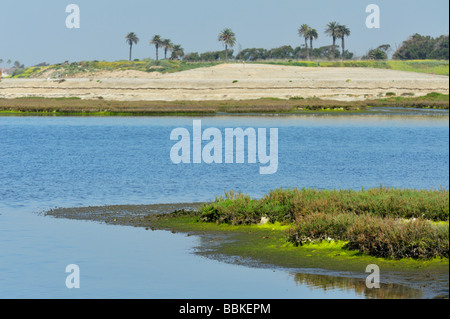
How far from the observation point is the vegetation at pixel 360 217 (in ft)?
55.9

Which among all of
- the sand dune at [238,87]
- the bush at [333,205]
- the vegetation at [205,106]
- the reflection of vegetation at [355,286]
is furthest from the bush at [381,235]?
the sand dune at [238,87]

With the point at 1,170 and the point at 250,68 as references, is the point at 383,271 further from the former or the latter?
the point at 250,68

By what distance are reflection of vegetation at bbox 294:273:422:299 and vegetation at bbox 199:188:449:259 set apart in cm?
165

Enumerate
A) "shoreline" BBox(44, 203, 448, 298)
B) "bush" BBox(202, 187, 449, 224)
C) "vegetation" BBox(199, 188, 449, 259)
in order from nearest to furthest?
1. "shoreline" BBox(44, 203, 448, 298)
2. "vegetation" BBox(199, 188, 449, 259)
3. "bush" BBox(202, 187, 449, 224)

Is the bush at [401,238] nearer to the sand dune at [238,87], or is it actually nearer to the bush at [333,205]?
the bush at [333,205]

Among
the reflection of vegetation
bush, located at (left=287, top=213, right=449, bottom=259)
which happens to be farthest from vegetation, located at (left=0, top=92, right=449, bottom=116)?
the reflection of vegetation

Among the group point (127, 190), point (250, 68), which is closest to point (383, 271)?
point (127, 190)

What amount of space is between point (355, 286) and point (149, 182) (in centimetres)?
2189

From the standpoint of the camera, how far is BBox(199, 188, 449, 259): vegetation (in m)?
17.0

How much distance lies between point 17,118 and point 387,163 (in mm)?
64258

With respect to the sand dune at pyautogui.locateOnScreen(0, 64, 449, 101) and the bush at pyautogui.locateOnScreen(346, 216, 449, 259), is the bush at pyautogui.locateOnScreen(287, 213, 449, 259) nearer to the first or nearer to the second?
the bush at pyautogui.locateOnScreen(346, 216, 449, 259)

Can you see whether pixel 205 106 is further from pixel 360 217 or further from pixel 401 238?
pixel 401 238

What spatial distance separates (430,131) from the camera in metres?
75.4
